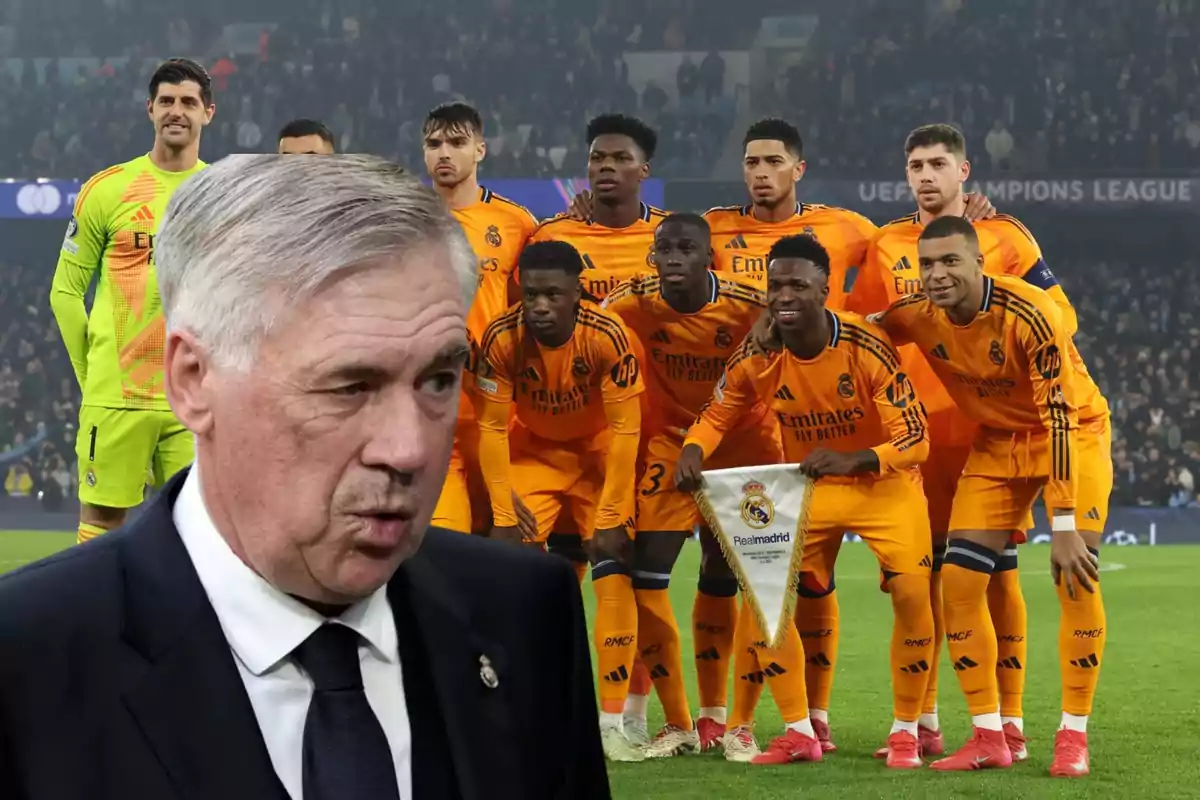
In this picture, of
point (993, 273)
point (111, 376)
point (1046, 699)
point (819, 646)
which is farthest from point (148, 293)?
point (1046, 699)

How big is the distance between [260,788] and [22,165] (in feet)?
81.9

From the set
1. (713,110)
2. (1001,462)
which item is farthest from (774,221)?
(713,110)

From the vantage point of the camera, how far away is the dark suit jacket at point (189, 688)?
1.10 metres

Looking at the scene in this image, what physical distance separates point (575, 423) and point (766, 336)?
93cm

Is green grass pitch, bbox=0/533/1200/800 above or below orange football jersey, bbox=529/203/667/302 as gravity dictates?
below

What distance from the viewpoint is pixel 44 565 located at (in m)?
1.15

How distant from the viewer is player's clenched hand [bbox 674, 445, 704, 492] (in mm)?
5871

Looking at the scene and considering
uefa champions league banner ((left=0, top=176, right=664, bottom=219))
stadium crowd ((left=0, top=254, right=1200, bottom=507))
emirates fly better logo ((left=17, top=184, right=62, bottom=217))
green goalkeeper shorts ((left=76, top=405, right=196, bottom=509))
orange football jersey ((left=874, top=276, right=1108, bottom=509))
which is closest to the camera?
orange football jersey ((left=874, top=276, right=1108, bottom=509))

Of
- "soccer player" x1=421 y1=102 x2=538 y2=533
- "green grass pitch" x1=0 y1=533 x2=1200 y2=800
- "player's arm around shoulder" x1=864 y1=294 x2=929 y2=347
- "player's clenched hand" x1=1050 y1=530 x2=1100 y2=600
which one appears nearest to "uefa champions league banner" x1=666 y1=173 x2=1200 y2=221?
"green grass pitch" x1=0 y1=533 x2=1200 y2=800

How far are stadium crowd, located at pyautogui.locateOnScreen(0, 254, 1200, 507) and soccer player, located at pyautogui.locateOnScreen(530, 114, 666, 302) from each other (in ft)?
48.3

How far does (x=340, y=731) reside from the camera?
114 cm

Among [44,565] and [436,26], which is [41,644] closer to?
A: [44,565]

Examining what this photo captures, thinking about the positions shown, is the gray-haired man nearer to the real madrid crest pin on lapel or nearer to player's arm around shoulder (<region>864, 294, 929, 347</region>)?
the real madrid crest pin on lapel

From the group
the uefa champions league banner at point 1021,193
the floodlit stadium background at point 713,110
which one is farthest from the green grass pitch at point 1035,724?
the uefa champions league banner at point 1021,193
